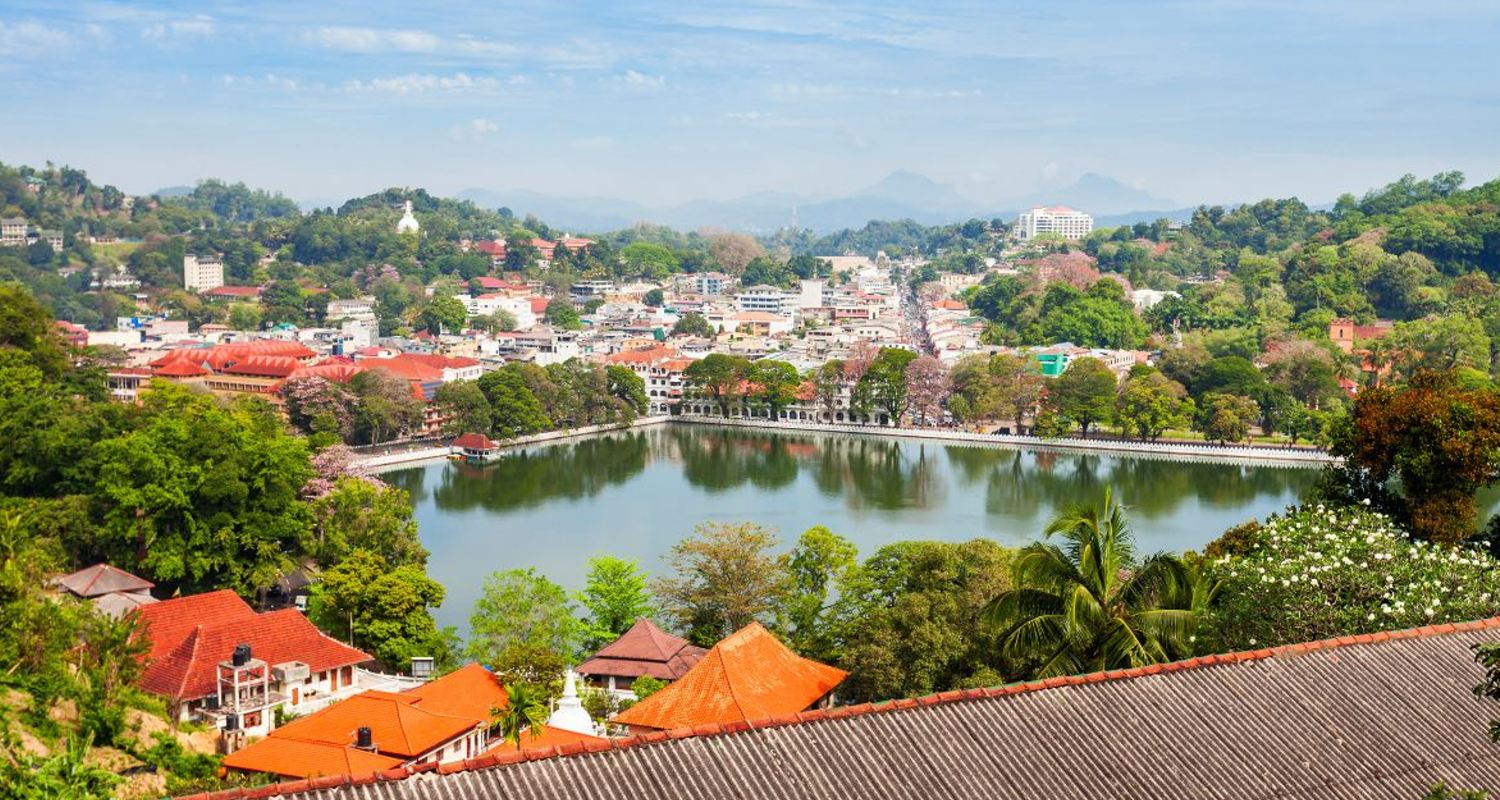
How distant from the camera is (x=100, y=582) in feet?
39.3

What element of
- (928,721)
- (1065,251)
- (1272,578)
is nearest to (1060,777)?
(928,721)

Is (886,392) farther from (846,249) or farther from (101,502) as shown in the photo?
(846,249)

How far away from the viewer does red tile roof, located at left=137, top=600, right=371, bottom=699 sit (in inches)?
383

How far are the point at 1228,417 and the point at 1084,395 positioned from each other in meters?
2.89

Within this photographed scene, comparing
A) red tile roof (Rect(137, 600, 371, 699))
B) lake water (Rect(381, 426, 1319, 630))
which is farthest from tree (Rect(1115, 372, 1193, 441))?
red tile roof (Rect(137, 600, 371, 699))

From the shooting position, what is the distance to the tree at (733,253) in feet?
209

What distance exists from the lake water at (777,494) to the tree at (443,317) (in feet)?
46.3

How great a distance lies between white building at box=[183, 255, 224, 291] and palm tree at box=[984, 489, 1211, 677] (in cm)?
4922

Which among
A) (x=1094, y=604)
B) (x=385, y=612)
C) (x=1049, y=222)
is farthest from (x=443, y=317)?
(x=1049, y=222)

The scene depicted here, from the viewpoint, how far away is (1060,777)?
4234 millimetres

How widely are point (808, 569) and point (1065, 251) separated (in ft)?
173

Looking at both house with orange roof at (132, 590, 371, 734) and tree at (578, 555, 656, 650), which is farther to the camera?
tree at (578, 555, 656, 650)

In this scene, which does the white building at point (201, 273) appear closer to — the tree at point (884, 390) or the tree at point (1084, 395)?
the tree at point (884, 390)

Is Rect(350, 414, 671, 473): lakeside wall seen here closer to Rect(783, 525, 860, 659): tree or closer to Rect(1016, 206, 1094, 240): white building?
Rect(783, 525, 860, 659): tree
